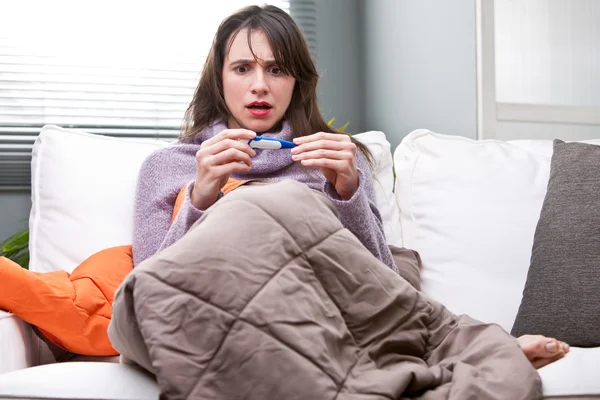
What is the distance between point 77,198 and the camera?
1.75 m

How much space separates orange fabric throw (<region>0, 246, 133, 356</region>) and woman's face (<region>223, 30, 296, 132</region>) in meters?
0.49

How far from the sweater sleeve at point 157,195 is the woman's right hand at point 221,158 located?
0.14 meters

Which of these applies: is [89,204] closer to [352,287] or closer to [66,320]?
[66,320]

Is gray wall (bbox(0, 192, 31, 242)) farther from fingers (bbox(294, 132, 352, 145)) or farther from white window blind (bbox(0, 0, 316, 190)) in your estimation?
fingers (bbox(294, 132, 352, 145))

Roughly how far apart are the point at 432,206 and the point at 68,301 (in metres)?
0.92

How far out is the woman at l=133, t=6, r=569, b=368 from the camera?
4.86 feet

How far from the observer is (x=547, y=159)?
182 centimetres

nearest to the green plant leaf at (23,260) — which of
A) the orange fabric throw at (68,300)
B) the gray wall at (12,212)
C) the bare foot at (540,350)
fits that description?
the gray wall at (12,212)

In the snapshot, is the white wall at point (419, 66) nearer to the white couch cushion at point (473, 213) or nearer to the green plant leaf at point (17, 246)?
the white couch cushion at point (473, 213)

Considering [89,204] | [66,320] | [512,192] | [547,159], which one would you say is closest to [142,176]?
[89,204]

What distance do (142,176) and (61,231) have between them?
231mm

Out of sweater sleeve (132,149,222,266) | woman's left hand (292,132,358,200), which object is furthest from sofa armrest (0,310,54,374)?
woman's left hand (292,132,358,200)

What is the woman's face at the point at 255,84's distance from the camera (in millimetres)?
1713

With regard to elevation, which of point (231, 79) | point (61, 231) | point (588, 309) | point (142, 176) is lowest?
point (588, 309)
